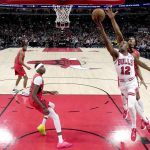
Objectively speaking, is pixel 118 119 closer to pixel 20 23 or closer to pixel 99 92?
pixel 99 92

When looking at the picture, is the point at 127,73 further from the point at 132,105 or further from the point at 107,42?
the point at 107,42

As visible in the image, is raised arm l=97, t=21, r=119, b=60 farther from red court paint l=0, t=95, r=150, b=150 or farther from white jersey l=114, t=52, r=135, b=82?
red court paint l=0, t=95, r=150, b=150

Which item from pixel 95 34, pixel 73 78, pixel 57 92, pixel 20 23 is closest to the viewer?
pixel 57 92

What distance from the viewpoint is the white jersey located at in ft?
17.5

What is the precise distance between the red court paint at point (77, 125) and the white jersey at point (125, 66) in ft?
3.72

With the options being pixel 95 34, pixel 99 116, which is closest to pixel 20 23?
pixel 95 34

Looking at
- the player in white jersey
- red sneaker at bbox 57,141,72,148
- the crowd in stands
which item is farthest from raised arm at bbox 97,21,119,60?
the crowd in stands

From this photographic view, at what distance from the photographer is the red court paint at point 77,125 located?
5.22 meters

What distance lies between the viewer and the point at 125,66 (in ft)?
17.5

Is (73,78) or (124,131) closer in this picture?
(124,131)

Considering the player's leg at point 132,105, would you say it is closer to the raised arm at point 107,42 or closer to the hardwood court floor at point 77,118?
the hardwood court floor at point 77,118

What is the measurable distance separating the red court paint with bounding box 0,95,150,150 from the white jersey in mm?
1135

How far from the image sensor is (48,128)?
6.09 m

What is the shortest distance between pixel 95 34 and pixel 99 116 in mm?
31462
